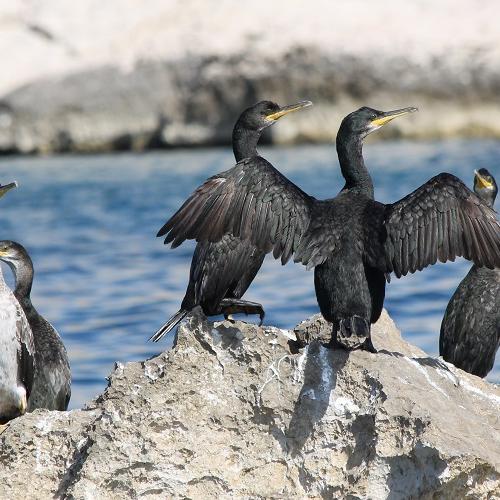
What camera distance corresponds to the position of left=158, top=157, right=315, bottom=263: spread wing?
5.20 meters

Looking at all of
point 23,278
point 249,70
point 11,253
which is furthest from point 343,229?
point 249,70

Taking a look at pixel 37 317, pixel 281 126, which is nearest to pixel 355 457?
pixel 37 317

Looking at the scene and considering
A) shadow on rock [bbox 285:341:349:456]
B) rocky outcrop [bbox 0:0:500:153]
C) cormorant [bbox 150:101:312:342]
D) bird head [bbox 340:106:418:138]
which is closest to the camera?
shadow on rock [bbox 285:341:349:456]

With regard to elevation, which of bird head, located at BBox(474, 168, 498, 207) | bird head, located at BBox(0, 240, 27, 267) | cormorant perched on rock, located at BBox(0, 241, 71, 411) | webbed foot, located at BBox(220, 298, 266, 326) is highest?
bird head, located at BBox(474, 168, 498, 207)

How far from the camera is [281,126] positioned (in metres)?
25.5

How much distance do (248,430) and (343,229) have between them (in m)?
1.01

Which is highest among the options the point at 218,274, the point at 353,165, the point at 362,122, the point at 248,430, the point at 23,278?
the point at 362,122

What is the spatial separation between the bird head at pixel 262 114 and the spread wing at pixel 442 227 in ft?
7.93

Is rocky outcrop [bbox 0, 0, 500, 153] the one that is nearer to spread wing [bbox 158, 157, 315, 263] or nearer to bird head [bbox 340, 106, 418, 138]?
bird head [bbox 340, 106, 418, 138]

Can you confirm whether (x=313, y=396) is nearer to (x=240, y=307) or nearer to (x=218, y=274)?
(x=240, y=307)

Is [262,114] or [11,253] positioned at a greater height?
[262,114]

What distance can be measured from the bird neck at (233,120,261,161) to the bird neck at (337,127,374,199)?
6.04 feet


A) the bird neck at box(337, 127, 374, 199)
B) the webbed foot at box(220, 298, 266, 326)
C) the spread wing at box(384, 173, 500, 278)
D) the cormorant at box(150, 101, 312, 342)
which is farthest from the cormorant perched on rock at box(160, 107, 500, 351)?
the cormorant at box(150, 101, 312, 342)

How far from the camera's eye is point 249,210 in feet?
17.1
